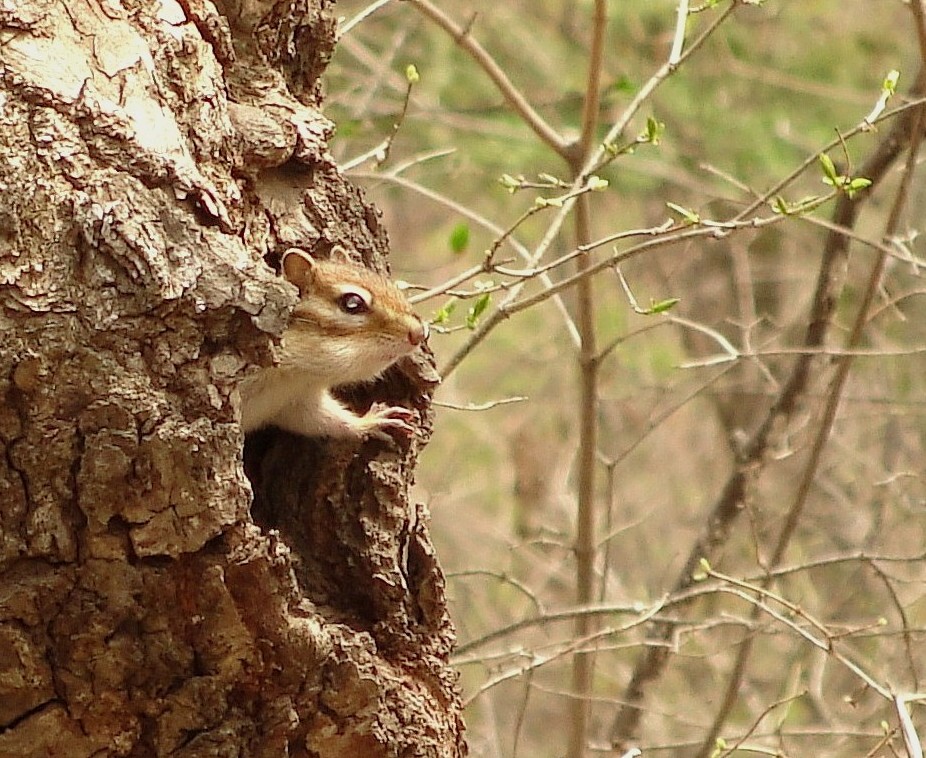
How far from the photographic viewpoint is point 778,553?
3.65 metres

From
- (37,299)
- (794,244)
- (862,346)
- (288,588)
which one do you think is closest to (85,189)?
(37,299)

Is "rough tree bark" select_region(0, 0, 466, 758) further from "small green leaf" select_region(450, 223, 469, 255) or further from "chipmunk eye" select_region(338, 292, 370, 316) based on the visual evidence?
"small green leaf" select_region(450, 223, 469, 255)

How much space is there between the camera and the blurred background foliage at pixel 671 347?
206 inches

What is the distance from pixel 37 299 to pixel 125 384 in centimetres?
16

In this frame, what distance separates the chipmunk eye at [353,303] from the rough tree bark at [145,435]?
0.31m

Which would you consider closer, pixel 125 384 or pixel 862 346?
Answer: pixel 125 384

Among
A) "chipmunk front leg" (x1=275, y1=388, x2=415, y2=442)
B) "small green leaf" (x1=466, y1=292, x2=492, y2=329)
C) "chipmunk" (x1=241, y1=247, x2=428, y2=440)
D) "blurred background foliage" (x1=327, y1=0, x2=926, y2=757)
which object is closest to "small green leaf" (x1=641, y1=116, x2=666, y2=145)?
Result: "small green leaf" (x1=466, y1=292, x2=492, y2=329)

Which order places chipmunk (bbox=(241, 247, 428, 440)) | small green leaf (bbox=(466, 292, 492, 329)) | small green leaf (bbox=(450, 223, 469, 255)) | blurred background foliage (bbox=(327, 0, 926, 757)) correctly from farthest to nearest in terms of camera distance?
1. blurred background foliage (bbox=(327, 0, 926, 757))
2. small green leaf (bbox=(450, 223, 469, 255))
3. small green leaf (bbox=(466, 292, 492, 329))
4. chipmunk (bbox=(241, 247, 428, 440))

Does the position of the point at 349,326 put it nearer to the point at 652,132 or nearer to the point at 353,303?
the point at 353,303

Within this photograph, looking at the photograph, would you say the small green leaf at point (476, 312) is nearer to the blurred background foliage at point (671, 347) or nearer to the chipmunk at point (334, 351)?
the chipmunk at point (334, 351)

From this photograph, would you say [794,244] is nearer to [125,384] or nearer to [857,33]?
[857,33]

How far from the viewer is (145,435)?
183cm

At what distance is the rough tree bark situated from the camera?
5.99 ft

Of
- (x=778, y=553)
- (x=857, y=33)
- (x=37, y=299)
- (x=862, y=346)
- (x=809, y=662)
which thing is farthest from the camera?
(x=857, y=33)
